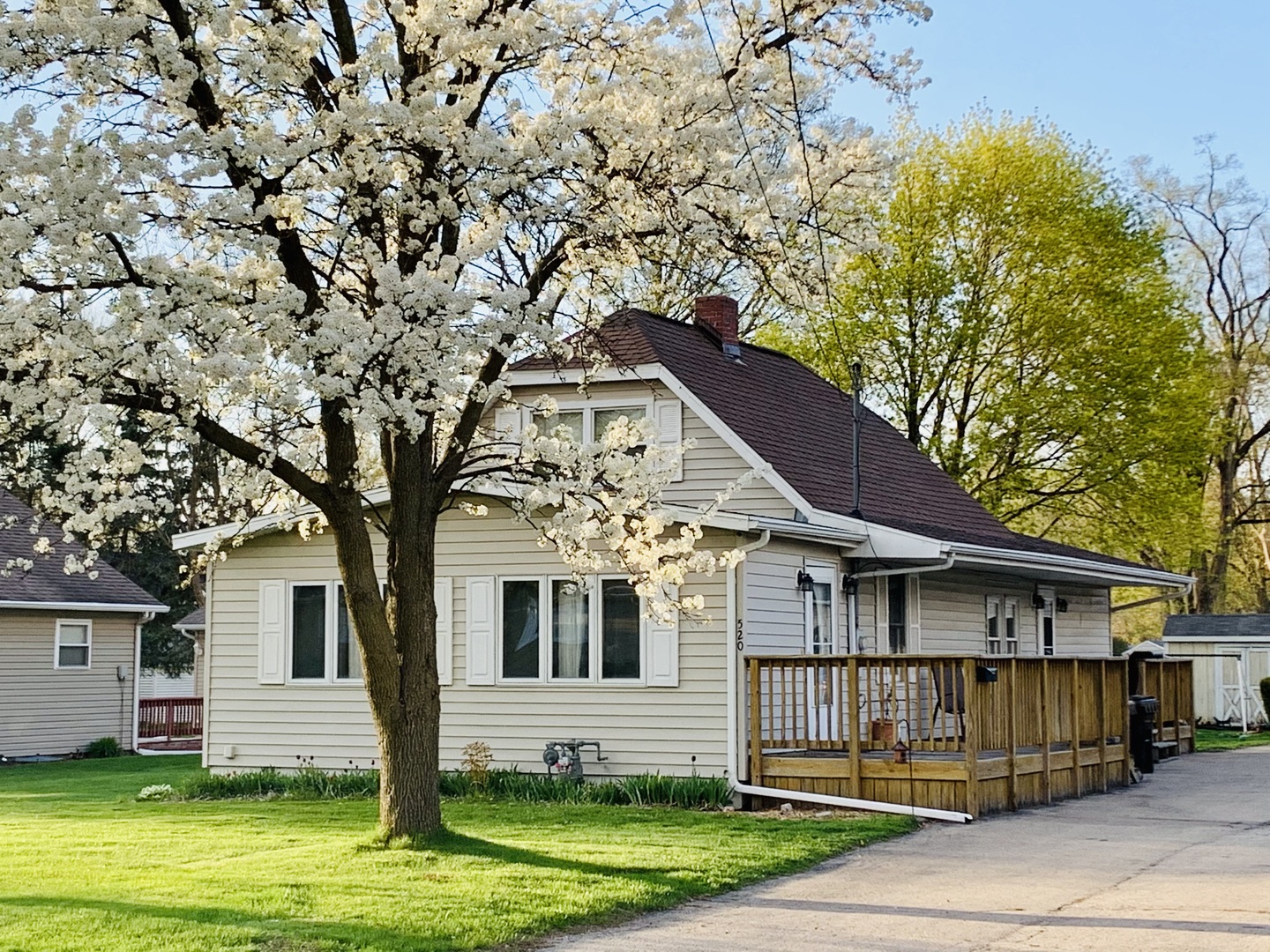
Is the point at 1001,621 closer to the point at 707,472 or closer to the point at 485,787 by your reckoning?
the point at 707,472

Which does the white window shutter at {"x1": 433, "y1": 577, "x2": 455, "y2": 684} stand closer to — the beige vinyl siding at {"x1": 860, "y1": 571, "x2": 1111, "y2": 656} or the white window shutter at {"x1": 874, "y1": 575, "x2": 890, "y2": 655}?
the beige vinyl siding at {"x1": 860, "y1": 571, "x2": 1111, "y2": 656}

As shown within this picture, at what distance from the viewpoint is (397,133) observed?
1092 cm

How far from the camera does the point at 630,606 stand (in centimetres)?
1658

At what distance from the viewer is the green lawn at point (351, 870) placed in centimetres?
879

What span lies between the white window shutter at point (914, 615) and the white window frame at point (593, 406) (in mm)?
4034

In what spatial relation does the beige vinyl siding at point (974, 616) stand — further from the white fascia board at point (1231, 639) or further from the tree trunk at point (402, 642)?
the white fascia board at point (1231, 639)

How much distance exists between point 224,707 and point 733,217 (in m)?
9.51

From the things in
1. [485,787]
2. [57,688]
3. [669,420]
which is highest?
[669,420]

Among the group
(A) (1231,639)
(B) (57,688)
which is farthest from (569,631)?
(A) (1231,639)

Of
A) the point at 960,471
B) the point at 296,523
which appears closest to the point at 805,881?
the point at 296,523

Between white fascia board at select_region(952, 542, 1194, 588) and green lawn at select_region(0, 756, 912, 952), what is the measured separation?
4867 mm

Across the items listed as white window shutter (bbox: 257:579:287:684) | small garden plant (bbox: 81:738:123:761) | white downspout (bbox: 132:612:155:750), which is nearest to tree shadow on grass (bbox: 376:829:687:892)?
white window shutter (bbox: 257:579:287:684)

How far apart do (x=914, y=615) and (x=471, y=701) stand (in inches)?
229

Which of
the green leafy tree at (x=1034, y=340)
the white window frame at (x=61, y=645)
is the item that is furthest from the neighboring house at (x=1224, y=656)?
the white window frame at (x=61, y=645)
